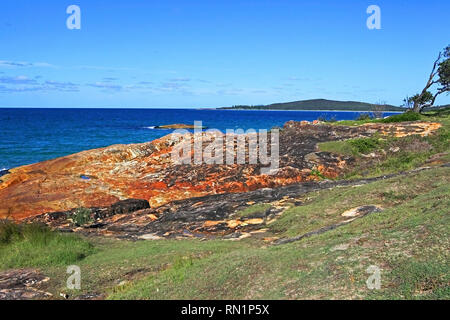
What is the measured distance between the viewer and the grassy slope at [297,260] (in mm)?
5590

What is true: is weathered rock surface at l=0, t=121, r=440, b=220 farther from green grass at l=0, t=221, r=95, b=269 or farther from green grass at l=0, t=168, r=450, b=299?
green grass at l=0, t=168, r=450, b=299

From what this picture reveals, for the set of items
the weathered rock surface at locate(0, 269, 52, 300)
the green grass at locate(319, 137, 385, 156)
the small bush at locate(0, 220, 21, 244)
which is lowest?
the weathered rock surface at locate(0, 269, 52, 300)

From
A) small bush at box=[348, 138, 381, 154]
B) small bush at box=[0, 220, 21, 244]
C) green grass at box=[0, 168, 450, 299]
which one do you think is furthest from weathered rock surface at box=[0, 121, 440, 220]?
small bush at box=[0, 220, 21, 244]

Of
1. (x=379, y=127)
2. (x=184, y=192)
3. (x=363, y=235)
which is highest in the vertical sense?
(x=379, y=127)

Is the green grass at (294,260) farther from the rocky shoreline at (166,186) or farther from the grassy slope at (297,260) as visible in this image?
the rocky shoreline at (166,186)

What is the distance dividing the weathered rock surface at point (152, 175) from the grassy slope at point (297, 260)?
4255mm

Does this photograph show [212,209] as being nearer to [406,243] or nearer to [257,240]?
[257,240]

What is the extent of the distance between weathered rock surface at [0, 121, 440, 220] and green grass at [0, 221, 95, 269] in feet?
12.2

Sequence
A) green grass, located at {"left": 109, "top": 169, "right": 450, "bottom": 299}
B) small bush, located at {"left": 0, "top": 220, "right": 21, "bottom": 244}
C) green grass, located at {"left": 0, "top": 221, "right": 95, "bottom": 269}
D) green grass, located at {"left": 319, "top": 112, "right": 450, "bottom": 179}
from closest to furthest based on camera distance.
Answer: green grass, located at {"left": 109, "top": 169, "right": 450, "bottom": 299} → green grass, located at {"left": 0, "top": 221, "right": 95, "bottom": 269} → small bush, located at {"left": 0, "top": 220, "right": 21, "bottom": 244} → green grass, located at {"left": 319, "top": 112, "right": 450, "bottom": 179}

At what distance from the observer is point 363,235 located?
7.47 meters

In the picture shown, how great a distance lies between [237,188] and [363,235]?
36.5 ft

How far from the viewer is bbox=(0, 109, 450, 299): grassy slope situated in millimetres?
5590
